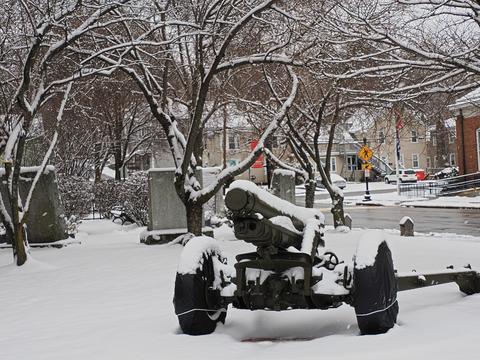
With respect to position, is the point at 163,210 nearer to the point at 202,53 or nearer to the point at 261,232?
the point at 202,53

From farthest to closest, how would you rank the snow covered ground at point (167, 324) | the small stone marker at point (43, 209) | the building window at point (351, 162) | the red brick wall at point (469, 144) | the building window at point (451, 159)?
the building window at point (351, 162) → the building window at point (451, 159) → the red brick wall at point (469, 144) → the small stone marker at point (43, 209) → the snow covered ground at point (167, 324)

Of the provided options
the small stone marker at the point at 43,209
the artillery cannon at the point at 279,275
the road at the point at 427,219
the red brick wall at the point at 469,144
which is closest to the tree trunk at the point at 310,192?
the road at the point at 427,219

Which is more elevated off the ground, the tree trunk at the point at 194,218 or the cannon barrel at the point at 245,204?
the cannon barrel at the point at 245,204

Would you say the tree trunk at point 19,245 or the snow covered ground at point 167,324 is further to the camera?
the tree trunk at point 19,245

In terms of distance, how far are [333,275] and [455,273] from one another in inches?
66.6

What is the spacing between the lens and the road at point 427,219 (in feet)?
60.7

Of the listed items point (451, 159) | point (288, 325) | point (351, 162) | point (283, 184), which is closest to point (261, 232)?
point (288, 325)

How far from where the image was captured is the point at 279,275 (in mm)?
5316

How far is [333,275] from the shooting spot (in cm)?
535

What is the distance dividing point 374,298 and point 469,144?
33.0 m

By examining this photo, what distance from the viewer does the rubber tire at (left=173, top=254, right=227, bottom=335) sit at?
545cm

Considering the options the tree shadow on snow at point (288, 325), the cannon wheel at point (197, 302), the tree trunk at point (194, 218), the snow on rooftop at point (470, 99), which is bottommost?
the tree shadow on snow at point (288, 325)

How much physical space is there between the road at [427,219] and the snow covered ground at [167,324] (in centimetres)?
864

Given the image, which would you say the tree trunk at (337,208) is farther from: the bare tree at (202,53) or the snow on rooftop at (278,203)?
the snow on rooftop at (278,203)
